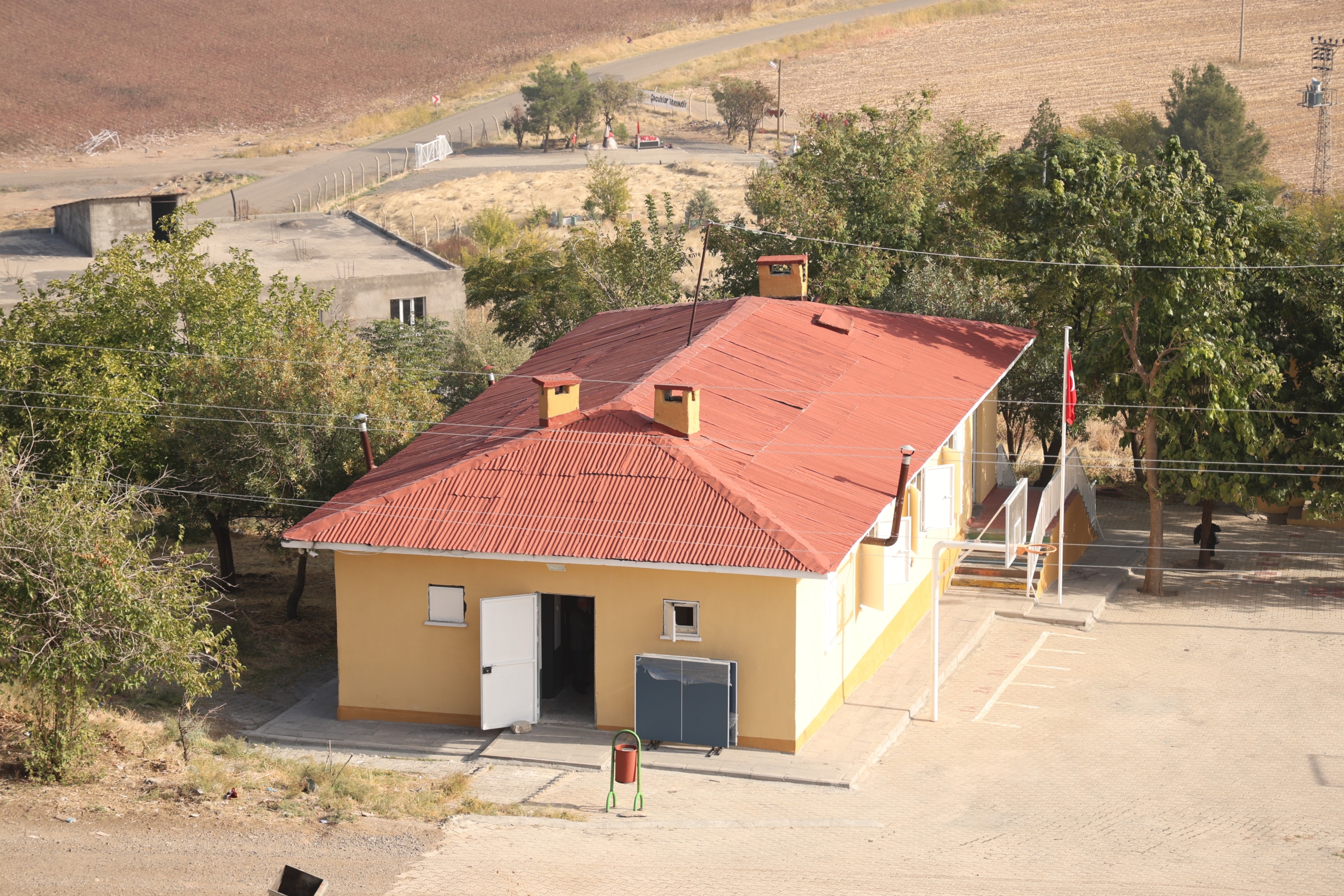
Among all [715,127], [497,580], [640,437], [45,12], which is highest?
[45,12]

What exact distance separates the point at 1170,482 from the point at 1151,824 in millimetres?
10857

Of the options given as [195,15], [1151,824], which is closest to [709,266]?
[1151,824]

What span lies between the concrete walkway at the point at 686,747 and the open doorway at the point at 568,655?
90cm

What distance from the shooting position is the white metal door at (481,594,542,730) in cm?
2041

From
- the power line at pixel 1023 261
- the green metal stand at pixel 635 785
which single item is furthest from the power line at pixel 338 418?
the green metal stand at pixel 635 785

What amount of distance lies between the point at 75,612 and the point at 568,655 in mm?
7685

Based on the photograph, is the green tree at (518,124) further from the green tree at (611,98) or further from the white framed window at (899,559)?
the white framed window at (899,559)

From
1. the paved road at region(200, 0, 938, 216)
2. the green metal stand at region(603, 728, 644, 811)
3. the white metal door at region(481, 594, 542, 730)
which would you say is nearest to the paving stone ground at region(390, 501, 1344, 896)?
the green metal stand at region(603, 728, 644, 811)

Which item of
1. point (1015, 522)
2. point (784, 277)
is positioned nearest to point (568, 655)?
point (1015, 522)

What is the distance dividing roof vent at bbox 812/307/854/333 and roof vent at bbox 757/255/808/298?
169 cm

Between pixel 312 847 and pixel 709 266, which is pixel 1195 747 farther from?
pixel 709 266

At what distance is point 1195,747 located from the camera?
2109cm

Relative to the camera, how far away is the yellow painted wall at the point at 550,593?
64.8 feet

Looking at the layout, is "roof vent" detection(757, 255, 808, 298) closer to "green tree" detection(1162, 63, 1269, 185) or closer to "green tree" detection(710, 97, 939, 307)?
"green tree" detection(710, 97, 939, 307)
